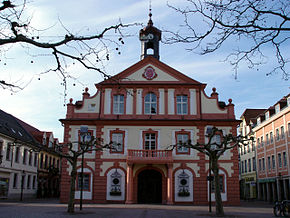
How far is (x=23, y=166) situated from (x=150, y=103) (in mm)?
20858

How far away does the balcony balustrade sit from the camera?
28.8 metres

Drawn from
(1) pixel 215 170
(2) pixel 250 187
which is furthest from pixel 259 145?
(1) pixel 215 170

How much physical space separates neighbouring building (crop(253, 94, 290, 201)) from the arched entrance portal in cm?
1593

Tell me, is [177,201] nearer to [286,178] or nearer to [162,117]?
[162,117]

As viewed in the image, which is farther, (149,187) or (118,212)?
(149,187)

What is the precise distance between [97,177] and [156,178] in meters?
5.40

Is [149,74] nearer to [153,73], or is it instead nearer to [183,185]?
[153,73]

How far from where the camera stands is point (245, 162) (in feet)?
184

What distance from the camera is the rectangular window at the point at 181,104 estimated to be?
3139 cm

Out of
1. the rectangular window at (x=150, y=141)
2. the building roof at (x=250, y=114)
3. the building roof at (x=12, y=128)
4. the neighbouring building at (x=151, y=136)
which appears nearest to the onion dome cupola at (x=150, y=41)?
the neighbouring building at (x=151, y=136)

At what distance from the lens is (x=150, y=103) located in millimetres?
31625

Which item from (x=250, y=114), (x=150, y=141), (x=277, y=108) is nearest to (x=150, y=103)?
(x=150, y=141)

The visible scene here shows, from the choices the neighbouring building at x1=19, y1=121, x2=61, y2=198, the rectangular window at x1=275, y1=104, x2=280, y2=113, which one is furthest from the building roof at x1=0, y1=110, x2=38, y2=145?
the rectangular window at x1=275, y1=104, x2=280, y2=113

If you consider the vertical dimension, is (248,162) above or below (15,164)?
above
